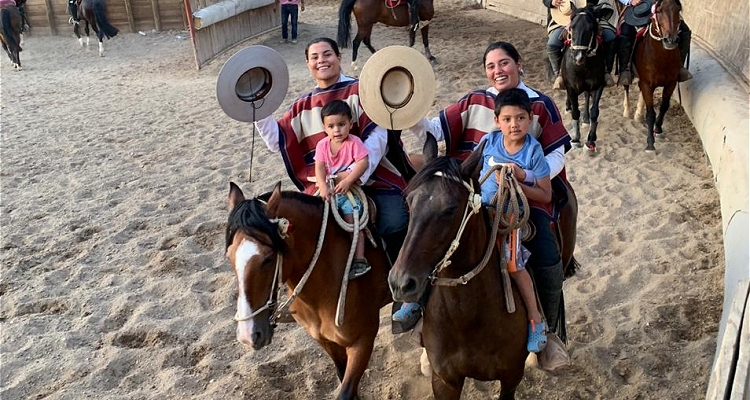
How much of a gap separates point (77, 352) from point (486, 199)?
3.03 meters

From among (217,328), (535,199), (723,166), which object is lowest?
(217,328)

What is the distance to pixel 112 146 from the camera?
7996 millimetres

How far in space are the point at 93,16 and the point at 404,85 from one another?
13.1 m

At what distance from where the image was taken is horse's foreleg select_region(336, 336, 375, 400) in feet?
10.2

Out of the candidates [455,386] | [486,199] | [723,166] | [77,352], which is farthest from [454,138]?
[723,166]

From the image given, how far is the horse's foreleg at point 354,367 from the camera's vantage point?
311 cm

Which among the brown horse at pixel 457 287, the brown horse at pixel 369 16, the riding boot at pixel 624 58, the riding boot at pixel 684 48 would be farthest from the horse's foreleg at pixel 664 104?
the brown horse at pixel 457 287

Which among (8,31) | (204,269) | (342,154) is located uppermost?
(342,154)

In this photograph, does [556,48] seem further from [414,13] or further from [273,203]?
[273,203]

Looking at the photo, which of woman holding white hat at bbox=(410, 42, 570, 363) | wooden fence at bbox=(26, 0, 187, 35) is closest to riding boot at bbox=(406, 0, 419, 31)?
wooden fence at bbox=(26, 0, 187, 35)

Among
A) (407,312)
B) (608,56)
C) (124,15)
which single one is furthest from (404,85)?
(124,15)

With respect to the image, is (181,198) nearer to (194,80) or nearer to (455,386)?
(455,386)

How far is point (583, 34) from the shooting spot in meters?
6.95

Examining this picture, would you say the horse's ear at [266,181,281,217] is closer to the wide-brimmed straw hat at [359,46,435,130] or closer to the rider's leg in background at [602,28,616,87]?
the wide-brimmed straw hat at [359,46,435,130]
